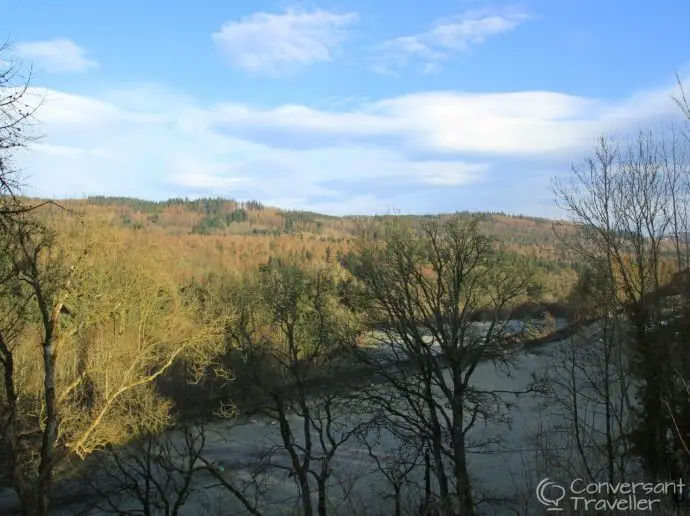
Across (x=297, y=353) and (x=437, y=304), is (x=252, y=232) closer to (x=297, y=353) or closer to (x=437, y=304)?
(x=297, y=353)

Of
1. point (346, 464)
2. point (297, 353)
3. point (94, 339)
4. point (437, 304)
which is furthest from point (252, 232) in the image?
point (437, 304)

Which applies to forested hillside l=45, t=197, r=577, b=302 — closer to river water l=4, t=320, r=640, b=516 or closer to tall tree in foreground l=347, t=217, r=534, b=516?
tall tree in foreground l=347, t=217, r=534, b=516

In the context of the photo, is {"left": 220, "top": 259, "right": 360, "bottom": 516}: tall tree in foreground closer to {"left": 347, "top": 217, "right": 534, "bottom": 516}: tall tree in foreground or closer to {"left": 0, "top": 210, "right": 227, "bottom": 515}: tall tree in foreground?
{"left": 347, "top": 217, "right": 534, "bottom": 516}: tall tree in foreground

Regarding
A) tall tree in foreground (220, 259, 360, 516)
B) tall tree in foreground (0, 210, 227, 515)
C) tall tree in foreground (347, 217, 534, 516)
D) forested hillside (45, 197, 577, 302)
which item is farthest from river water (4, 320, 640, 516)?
forested hillside (45, 197, 577, 302)

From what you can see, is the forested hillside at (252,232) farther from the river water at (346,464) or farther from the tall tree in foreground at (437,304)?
the river water at (346,464)

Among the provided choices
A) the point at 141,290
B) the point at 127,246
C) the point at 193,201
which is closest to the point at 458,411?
the point at 141,290

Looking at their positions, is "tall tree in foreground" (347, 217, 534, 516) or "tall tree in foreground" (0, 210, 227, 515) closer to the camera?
"tall tree in foreground" (347, 217, 534, 516)

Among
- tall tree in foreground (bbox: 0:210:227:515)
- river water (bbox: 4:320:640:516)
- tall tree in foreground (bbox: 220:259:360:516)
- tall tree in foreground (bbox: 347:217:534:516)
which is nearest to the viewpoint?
tall tree in foreground (bbox: 347:217:534:516)

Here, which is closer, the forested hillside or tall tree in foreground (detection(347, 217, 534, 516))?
tall tree in foreground (detection(347, 217, 534, 516))

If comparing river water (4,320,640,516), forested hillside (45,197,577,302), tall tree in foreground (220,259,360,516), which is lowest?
river water (4,320,640,516)

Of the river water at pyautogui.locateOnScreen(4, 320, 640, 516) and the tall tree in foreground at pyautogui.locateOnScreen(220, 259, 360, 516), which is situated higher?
the tall tree in foreground at pyautogui.locateOnScreen(220, 259, 360, 516)

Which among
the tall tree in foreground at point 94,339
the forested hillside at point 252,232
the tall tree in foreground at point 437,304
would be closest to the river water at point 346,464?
the tall tree in foreground at point 437,304

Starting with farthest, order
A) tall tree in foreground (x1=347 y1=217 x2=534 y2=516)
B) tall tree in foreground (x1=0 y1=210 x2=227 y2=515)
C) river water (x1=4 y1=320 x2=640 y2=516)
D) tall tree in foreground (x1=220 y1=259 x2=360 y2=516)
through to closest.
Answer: river water (x1=4 y1=320 x2=640 y2=516) < tall tree in foreground (x1=220 y1=259 x2=360 y2=516) < tall tree in foreground (x1=0 y1=210 x2=227 y2=515) < tall tree in foreground (x1=347 y1=217 x2=534 y2=516)

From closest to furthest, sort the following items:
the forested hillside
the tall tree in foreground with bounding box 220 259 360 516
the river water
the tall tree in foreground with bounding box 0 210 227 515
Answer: the tall tree in foreground with bounding box 0 210 227 515
the tall tree in foreground with bounding box 220 259 360 516
the river water
the forested hillside
